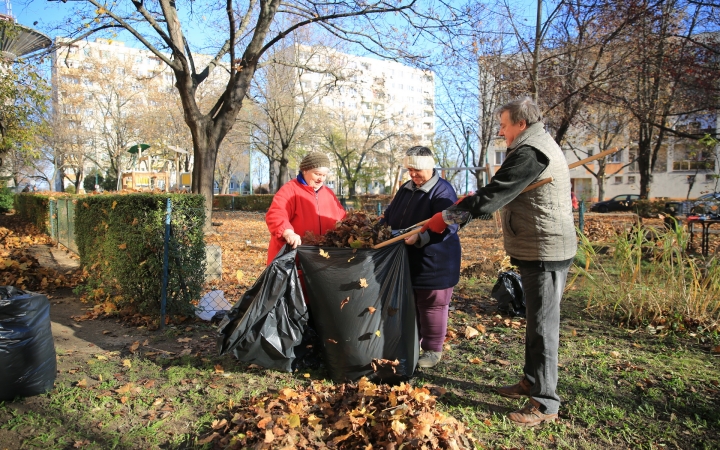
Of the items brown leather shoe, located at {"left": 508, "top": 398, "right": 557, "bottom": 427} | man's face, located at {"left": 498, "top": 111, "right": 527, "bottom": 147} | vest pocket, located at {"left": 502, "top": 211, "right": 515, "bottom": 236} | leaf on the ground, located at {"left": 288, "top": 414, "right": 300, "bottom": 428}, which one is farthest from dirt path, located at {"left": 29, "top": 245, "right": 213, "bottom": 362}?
man's face, located at {"left": 498, "top": 111, "right": 527, "bottom": 147}

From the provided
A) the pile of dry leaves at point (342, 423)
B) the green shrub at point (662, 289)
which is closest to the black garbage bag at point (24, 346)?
the pile of dry leaves at point (342, 423)

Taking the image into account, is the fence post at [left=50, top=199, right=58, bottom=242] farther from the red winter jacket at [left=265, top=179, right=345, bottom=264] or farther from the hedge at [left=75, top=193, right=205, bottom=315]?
the red winter jacket at [left=265, top=179, right=345, bottom=264]

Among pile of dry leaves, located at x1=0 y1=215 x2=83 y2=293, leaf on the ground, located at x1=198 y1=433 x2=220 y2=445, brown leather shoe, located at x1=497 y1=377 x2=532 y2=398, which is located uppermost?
pile of dry leaves, located at x1=0 y1=215 x2=83 y2=293

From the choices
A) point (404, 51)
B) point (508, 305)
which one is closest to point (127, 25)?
point (404, 51)

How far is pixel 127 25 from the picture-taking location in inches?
375

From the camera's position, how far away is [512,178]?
2.61 m

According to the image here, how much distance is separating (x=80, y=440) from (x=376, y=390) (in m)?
1.60

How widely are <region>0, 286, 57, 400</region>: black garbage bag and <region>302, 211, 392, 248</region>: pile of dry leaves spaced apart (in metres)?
1.73

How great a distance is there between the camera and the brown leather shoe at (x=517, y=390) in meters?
2.98

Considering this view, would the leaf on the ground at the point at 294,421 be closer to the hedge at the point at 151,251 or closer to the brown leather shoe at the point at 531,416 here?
the brown leather shoe at the point at 531,416

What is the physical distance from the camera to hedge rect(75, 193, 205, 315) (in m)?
4.64

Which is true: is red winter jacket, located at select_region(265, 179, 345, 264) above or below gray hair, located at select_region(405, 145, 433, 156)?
below

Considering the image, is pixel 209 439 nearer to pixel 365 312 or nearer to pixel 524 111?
pixel 365 312

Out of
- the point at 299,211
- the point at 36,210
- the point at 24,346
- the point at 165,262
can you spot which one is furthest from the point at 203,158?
the point at 24,346
